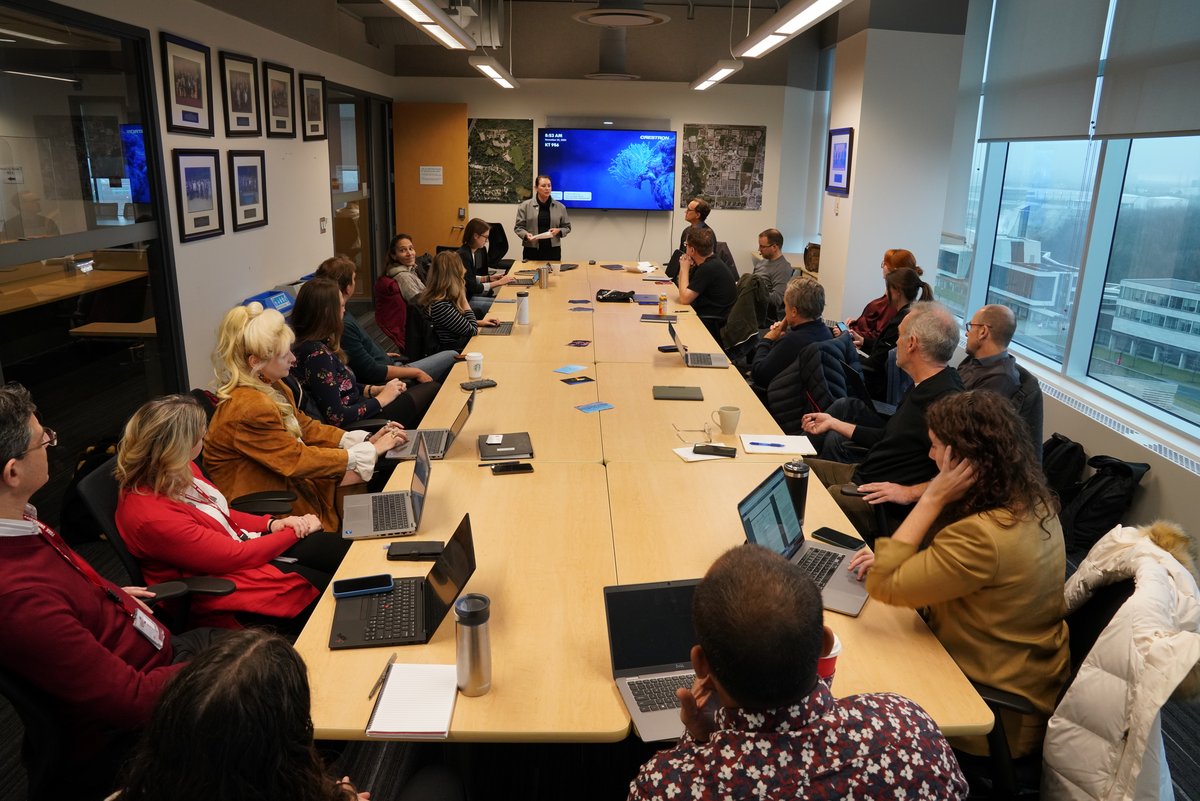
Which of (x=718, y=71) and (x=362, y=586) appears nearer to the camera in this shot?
(x=362, y=586)

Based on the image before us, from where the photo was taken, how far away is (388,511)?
9.09 ft

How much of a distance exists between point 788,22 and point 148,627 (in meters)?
4.33

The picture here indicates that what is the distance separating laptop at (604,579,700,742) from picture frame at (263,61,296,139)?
5718mm

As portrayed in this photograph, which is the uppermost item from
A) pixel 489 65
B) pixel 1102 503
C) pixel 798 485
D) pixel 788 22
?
pixel 489 65

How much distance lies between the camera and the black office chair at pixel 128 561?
95.7 inches

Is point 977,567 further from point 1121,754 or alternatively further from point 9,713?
point 9,713

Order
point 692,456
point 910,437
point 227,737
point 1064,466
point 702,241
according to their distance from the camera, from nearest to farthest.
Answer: point 227,737, point 910,437, point 692,456, point 1064,466, point 702,241

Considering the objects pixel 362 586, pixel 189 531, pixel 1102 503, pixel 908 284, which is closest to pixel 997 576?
pixel 362 586

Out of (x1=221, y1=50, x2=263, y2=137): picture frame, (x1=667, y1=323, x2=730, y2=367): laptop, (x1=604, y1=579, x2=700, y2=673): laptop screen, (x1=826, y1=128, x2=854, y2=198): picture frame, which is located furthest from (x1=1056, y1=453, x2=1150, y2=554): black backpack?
(x1=221, y1=50, x2=263, y2=137): picture frame

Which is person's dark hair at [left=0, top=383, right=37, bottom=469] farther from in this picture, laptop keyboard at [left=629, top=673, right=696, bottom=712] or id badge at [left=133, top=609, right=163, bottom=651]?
laptop keyboard at [left=629, top=673, right=696, bottom=712]

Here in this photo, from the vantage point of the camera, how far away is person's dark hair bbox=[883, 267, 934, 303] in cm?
531

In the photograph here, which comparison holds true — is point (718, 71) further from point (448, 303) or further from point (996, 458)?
point (996, 458)

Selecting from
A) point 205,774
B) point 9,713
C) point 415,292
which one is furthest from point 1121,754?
point 415,292

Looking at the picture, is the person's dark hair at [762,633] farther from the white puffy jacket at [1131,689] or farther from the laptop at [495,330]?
the laptop at [495,330]
